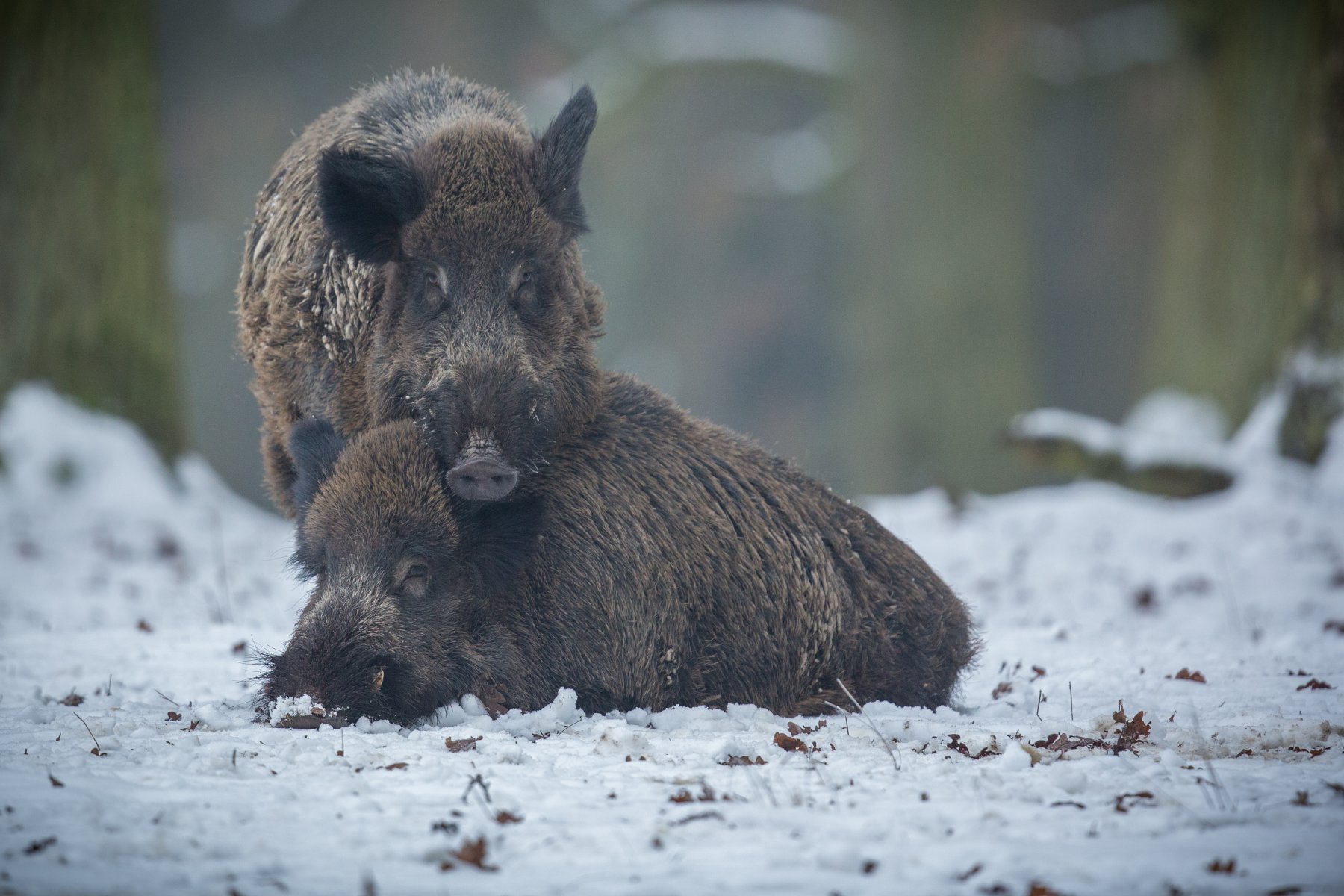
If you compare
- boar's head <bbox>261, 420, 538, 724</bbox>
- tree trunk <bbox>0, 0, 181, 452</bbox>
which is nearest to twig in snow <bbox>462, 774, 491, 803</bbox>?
boar's head <bbox>261, 420, 538, 724</bbox>

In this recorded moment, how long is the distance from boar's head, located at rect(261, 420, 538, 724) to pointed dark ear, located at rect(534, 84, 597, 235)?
1441mm

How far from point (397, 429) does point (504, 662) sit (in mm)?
1154

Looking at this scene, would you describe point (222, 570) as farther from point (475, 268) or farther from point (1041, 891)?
point (1041, 891)

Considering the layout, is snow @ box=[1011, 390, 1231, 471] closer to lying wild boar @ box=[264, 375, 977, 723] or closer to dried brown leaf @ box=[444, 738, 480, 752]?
lying wild boar @ box=[264, 375, 977, 723]

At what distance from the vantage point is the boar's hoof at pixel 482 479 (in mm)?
5012

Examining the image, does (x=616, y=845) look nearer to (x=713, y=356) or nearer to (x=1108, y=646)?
(x=1108, y=646)

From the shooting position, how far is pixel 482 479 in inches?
198

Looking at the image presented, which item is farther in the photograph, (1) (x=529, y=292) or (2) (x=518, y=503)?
(1) (x=529, y=292)

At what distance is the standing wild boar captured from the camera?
5516 millimetres

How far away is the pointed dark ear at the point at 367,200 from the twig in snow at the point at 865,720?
3032 mm

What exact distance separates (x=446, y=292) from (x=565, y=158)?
94 centimetres

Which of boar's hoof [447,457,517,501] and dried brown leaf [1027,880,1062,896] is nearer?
dried brown leaf [1027,880,1062,896]

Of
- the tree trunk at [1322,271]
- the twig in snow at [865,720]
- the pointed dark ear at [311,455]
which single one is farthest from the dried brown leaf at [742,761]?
the tree trunk at [1322,271]

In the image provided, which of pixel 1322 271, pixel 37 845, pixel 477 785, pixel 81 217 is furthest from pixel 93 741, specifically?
pixel 1322 271
